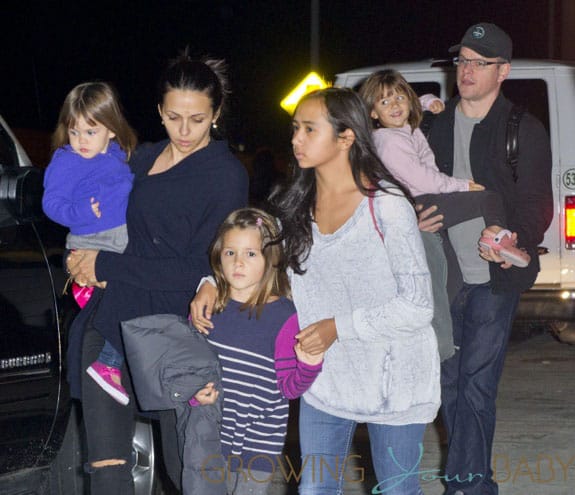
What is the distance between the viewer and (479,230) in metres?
4.83

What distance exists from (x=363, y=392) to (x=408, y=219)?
568 millimetres

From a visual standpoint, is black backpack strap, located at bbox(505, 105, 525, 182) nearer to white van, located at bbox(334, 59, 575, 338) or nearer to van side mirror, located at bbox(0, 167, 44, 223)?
van side mirror, located at bbox(0, 167, 44, 223)

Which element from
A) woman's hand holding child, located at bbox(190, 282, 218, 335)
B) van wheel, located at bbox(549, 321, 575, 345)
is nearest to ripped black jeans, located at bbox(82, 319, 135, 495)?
woman's hand holding child, located at bbox(190, 282, 218, 335)

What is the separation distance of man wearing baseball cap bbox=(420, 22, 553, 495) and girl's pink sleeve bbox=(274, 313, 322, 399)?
1.44 m

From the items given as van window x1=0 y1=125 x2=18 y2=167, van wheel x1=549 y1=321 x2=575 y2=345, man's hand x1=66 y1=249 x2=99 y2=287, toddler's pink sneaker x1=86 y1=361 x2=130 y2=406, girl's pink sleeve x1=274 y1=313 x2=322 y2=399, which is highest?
van window x1=0 y1=125 x2=18 y2=167

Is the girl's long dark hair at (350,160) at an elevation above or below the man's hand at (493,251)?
above

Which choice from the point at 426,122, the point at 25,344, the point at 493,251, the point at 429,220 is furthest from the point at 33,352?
the point at 426,122

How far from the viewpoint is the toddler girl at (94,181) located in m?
3.82

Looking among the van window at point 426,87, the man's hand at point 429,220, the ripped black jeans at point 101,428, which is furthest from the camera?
the van window at point 426,87

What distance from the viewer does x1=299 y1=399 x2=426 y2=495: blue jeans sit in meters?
3.50

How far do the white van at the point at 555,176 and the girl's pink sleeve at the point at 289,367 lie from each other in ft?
15.7

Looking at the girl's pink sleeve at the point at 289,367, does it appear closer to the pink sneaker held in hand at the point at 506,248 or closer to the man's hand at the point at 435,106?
the pink sneaker held in hand at the point at 506,248

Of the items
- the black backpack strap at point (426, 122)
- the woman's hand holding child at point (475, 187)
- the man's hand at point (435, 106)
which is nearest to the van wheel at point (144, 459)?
the woman's hand holding child at point (475, 187)

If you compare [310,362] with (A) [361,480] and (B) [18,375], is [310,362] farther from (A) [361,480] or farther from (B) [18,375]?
(A) [361,480]
